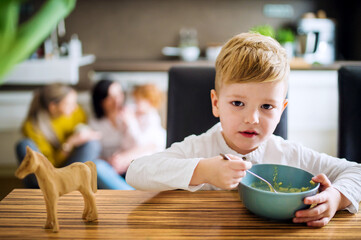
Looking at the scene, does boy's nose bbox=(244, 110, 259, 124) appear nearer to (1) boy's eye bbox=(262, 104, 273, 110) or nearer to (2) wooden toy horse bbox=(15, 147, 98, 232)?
(1) boy's eye bbox=(262, 104, 273, 110)

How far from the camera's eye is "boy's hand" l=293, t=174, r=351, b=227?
0.70 m

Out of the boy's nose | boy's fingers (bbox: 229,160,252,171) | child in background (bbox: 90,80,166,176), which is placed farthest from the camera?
child in background (bbox: 90,80,166,176)

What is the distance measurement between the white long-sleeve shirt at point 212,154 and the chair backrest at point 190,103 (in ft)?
0.50

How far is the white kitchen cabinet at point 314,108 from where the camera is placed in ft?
10.8

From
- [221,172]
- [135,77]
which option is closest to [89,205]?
[221,172]

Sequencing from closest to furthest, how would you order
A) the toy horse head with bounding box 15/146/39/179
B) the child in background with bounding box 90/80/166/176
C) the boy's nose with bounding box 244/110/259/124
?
the toy horse head with bounding box 15/146/39/179, the boy's nose with bounding box 244/110/259/124, the child in background with bounding box 90/80/166/176

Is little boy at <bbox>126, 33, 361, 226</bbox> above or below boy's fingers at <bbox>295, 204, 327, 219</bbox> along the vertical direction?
above

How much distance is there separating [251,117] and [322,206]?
27cm

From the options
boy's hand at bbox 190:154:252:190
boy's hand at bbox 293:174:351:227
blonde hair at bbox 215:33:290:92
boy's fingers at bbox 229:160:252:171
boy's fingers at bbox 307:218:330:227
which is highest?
blonde hair at bbox 215:33:290:92

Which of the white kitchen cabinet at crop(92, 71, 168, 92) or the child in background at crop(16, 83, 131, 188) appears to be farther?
the white kitchen cabinet at crop(92, 71, 168, 92)

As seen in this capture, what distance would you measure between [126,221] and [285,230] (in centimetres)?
33

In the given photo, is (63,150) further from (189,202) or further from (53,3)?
(53,3)

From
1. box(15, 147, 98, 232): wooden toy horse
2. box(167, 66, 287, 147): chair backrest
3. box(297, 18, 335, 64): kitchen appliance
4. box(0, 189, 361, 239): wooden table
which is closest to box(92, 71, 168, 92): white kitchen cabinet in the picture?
box(297, 18, 335, 64): kitchen appliance

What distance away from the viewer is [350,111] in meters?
1.21
